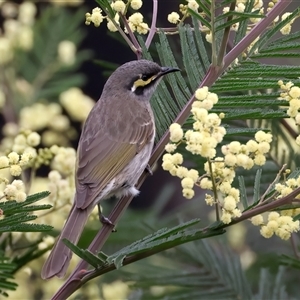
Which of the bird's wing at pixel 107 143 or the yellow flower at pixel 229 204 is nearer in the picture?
the yellow flower at pixel 229 204

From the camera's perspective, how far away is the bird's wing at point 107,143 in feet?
9.39

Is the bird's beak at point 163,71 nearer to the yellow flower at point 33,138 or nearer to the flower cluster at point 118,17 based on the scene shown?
the flower cluster at point 118,17

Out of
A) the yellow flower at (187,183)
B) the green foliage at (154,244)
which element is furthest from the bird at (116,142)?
the yellow flower at (187,183)

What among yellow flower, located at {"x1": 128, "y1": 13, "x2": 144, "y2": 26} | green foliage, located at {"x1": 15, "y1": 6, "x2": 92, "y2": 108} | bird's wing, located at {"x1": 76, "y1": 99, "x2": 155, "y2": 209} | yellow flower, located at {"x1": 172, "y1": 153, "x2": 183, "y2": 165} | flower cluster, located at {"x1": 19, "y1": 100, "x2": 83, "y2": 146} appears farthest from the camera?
green foliage, located at {"x1": 15, "y1": 6, "x2": 92, "y2": 108}

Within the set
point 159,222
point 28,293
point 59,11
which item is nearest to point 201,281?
point 159,222

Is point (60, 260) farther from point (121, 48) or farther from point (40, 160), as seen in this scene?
point (121, 48)

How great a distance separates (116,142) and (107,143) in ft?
0.15

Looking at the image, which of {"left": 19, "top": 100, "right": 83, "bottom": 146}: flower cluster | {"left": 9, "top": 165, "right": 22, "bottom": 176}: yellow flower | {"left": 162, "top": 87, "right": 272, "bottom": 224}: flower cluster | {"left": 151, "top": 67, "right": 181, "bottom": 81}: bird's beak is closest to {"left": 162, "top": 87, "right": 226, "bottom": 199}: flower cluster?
{"left": 162, "top": 87, "right": 272, "bottom": 224}: flower cluster

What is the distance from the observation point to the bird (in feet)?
8.79

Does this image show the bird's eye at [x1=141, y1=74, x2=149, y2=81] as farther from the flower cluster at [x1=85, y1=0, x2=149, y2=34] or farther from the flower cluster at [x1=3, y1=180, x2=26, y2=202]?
the flower cluster at [x1=3, y1=180, x2=26, y2=202]

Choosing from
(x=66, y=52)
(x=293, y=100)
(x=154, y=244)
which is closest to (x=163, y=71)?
(x=66, y=52)

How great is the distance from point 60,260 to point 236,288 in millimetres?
A: 950

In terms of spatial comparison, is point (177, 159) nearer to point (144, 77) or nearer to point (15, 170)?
point (15, 170)

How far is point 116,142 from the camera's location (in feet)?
10.5
